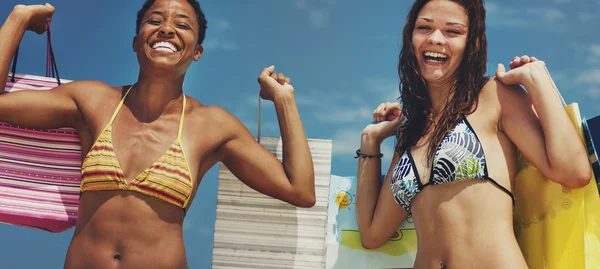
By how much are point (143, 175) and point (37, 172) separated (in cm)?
113

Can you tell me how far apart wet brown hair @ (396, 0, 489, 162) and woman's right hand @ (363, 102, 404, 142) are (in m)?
0.20

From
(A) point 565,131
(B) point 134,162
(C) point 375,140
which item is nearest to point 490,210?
(A) point 565,131

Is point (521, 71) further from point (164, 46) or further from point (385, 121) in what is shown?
point (164, 46)

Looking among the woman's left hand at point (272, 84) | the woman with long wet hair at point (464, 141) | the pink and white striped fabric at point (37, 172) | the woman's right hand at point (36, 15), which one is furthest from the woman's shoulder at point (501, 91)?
the woman's right hand at point (36, 15)

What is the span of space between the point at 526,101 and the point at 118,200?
7.66ft

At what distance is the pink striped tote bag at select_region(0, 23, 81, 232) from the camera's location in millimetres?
4250

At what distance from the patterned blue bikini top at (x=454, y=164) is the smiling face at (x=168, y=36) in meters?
1.47

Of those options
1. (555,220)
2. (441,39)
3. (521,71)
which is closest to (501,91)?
(521,71)

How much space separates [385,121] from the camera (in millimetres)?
4586

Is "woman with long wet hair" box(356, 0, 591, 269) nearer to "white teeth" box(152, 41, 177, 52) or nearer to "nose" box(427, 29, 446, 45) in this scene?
"nose" box(427, 29, 446, 45)

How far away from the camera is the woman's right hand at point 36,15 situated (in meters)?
4.02

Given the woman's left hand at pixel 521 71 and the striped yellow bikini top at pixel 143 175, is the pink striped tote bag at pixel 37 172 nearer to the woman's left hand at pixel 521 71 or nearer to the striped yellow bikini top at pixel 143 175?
the striped yellow bikini top at pixel 143 175

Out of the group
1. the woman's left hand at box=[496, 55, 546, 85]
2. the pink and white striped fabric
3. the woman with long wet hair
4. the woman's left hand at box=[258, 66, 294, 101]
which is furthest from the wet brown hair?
the pink and white striped fabric

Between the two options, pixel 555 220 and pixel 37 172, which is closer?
pixel 555 220
